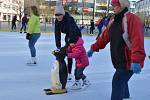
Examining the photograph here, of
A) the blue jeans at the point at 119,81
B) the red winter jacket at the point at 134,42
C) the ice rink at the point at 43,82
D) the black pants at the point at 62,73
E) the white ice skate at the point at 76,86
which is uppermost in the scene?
the red winter jacket at the point at 134,42

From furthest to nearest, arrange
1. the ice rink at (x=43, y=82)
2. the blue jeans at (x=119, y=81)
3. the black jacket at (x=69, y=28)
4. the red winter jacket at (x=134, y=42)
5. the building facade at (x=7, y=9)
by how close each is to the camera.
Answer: the building facade at (x=7, y=9), the black jacket at (x=69, y=28), the ice rink at (x=43, y=82), the blue jeans at (x=119, y=81), the red winter jacket at (x=134, y=42)

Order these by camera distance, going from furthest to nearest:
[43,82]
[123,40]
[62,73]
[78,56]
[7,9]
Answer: [7,9]
[43,82]
[78,56]
[62,73]
[123,40]

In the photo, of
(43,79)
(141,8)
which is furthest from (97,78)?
(141,8)

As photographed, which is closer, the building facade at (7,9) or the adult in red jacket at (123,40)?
the adult in red jacket at (123,40)

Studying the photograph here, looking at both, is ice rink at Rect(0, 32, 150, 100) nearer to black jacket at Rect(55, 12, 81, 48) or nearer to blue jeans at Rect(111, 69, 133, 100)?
black jacket at Rect(55, 12, 81, 48)

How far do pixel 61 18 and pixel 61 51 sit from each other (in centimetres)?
52

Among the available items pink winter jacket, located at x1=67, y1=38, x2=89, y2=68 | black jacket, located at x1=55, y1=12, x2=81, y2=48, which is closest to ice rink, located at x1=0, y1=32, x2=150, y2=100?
pink winter jacket, located at x1=67, y1=38, x2=89, y2=68

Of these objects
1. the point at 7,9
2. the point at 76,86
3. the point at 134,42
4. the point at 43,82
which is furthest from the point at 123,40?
the point at 7,9

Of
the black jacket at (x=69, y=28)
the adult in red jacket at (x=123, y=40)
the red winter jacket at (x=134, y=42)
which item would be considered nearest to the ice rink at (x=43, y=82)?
the black jacket at (x=69, y=28)

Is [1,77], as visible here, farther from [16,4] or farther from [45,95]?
[16,4]

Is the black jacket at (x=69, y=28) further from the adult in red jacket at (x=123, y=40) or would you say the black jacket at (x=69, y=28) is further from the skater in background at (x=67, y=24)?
the adult in red jacket at (x=123, y=40)

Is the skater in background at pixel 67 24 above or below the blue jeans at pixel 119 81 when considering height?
above

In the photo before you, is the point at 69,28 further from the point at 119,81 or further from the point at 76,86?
the point at 119,81

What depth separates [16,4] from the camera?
74625mm
